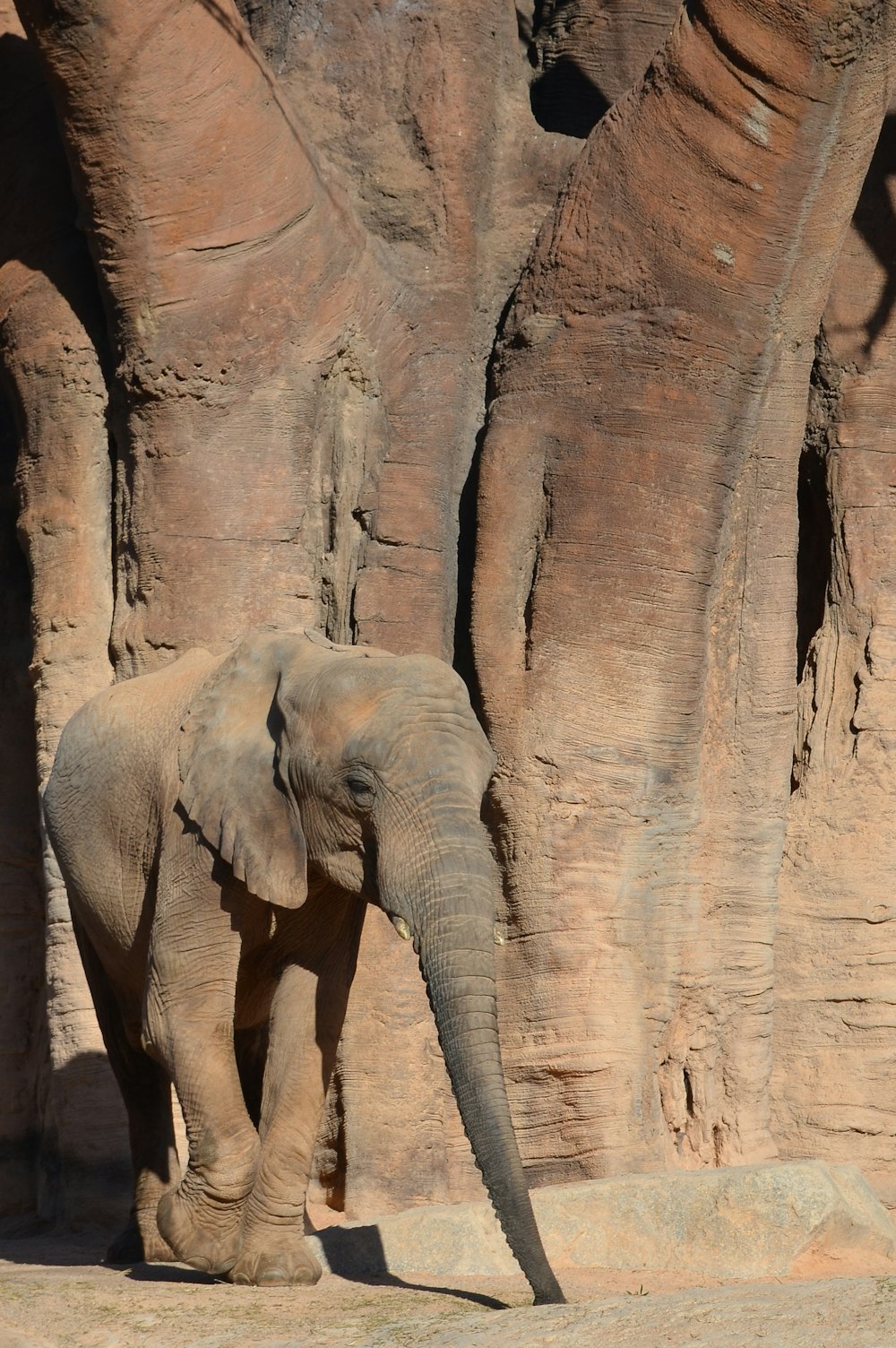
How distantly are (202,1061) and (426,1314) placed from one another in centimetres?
95

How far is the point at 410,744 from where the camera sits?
4684 millimetres

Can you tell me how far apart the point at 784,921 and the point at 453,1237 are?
2.88 m

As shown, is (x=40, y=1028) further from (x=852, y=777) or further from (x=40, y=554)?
(x=852, y=777)

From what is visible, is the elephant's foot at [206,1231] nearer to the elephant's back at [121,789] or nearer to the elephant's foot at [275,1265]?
the elephant's foot at [275,1265]

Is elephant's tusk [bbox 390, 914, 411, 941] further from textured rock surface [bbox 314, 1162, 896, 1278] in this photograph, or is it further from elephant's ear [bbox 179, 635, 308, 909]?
textured rock surface [bbox 314, 1162, 896, 1278]

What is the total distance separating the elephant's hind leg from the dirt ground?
327 millimetres

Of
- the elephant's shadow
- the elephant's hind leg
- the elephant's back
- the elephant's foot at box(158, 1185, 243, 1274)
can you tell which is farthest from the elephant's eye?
the elephant's hind leg

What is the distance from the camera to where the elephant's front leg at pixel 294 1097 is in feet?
16.4

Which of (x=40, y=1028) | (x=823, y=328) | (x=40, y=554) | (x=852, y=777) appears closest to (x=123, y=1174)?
(x=40, y=1028)

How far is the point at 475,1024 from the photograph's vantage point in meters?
4.47

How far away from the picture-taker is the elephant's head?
14.6 ft

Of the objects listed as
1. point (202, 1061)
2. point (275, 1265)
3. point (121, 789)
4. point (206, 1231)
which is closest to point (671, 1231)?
point (275, 1265)

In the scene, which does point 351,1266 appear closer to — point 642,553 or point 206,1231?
point 206,1231

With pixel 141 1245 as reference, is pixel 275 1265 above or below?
above
